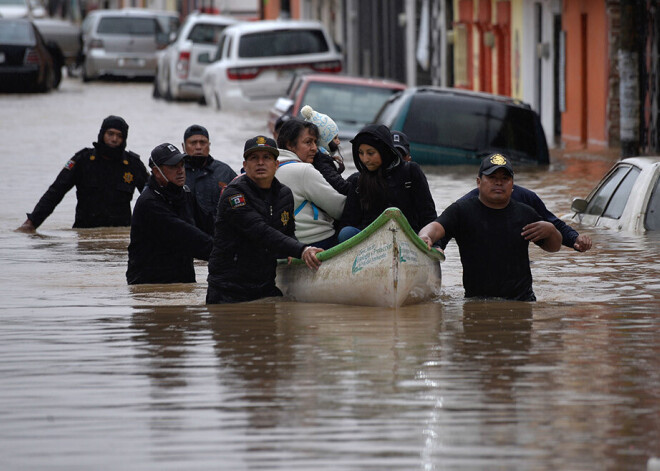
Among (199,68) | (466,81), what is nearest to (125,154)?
(466,81)

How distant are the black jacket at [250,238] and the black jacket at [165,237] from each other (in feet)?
1.91

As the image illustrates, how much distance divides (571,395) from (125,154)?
748 centimetres

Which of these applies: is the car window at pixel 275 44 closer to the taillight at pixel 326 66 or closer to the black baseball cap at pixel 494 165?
the taillight at pixel 326 66

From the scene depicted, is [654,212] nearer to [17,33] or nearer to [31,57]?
[17,33]

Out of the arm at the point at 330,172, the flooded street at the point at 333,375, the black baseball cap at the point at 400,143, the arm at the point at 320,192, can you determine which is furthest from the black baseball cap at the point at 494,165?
the arm at the point at 330,172

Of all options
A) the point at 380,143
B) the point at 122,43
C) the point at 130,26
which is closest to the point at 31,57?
the point at 122,43

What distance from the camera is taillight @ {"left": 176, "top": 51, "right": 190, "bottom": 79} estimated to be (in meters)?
40.7

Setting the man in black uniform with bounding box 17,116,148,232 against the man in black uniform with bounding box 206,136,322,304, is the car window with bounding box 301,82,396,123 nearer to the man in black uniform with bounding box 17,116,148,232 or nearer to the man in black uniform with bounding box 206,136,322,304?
the man in black uniform with bounding box 17,116,148,232

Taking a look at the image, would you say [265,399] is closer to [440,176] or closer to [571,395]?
[571,395]

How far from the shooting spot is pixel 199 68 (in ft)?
134

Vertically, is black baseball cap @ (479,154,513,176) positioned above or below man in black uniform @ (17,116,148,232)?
above

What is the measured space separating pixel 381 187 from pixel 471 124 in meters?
11.3

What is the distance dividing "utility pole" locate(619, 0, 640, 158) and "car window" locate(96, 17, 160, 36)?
27.9 m

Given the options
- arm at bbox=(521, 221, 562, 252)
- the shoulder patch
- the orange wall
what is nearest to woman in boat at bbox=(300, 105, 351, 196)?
the shoulder patch
